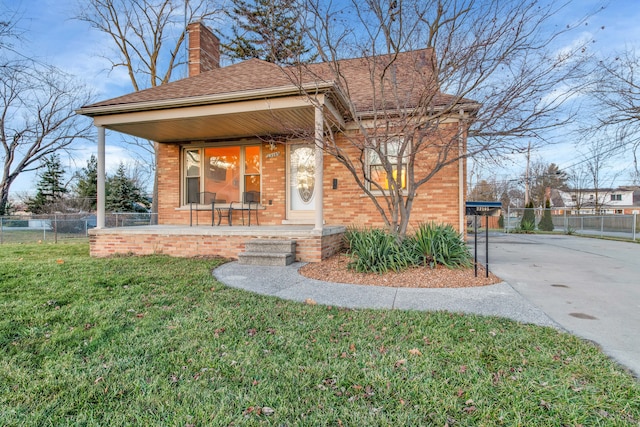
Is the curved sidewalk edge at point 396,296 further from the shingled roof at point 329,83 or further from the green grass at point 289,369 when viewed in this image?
the shingled roof at point 329,83

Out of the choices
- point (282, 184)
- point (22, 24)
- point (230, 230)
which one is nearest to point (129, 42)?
point (22, 24)

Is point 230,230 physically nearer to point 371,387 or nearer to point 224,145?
point 224,145

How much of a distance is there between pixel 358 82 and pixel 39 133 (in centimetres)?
2309

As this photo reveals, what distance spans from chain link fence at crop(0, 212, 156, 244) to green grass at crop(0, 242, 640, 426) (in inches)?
426

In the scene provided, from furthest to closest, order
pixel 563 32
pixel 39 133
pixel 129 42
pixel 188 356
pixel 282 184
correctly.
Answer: pixel 39 133, pixel 129 42, pixel 282 184, pixel 563 32, pixel 188 356

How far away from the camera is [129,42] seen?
17.3m

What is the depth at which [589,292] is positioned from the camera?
4.34 metres

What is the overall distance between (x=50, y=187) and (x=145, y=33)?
1624 centimetres

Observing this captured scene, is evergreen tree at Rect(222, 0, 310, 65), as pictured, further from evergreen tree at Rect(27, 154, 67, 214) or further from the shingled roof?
evergreen tree at Rect(27, 154, 67, 214)

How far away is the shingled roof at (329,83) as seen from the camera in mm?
6203

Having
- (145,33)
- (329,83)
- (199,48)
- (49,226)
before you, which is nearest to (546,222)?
(329,83)

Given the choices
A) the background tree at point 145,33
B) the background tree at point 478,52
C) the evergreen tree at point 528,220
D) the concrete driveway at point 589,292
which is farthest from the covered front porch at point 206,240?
the evergreen tree at point 528,220

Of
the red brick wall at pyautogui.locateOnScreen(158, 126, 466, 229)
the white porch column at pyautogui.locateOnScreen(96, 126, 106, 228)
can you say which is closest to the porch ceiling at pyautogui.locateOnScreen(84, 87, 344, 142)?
the white porch column at pyautogui.locateOnScreen(96, 126, 106, 228)

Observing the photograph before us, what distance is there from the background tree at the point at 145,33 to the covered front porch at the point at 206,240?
1224 centimetres
